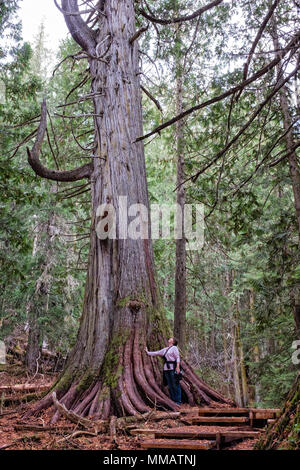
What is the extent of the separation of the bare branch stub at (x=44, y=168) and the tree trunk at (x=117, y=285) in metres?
0.29

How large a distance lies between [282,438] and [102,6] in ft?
28.0

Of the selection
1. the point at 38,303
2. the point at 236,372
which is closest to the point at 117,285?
the point at 38,303

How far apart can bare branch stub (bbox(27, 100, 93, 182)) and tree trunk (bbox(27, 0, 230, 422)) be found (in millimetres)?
287

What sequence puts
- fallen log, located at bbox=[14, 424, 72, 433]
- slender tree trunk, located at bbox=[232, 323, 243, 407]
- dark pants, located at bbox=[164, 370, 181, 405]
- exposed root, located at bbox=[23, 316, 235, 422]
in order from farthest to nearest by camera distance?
slender tree trunk, located at bbox=[232, 323, 243, 407] → dark pants, located at bbox=[164, 370, 181, 405] → exposed root, located at bbox=[23, 316, 235, 422] → fallen log, located at bbox=[14, 424, 72, 433]

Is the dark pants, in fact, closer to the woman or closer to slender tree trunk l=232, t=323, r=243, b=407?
the woman

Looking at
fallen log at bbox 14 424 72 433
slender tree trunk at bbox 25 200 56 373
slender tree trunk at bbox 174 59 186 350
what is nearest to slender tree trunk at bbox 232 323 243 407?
slender tree trunk at bbox 174 59 186 350

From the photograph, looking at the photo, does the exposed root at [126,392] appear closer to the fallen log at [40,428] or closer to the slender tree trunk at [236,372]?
the fallen log at [40,428]

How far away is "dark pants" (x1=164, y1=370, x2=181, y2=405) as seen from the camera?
5.48 metres

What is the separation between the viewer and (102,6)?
26.6ft

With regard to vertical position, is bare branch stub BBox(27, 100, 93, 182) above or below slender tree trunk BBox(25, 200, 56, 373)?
above

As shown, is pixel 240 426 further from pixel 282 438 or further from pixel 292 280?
pixel 292 280

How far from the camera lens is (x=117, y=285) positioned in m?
6.05

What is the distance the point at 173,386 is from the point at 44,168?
13.6 feet

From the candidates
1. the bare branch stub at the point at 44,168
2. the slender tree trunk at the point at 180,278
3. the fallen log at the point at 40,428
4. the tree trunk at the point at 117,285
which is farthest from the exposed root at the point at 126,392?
the slender tree trunk at the point at 180,278
